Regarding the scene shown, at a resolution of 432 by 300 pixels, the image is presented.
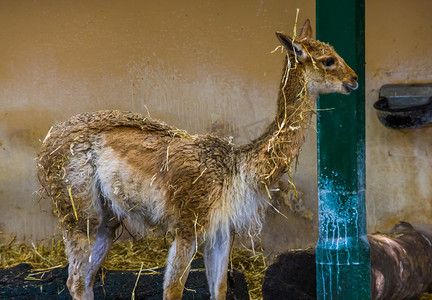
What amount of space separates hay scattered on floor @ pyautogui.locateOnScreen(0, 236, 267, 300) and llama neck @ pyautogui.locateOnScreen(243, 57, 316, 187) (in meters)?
2.05

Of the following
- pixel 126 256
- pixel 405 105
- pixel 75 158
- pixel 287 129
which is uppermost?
pixel 405 105

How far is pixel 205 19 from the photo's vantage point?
7609 millimetres

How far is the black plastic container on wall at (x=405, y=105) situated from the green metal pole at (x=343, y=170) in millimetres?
1665

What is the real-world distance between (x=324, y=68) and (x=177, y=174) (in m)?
1.33

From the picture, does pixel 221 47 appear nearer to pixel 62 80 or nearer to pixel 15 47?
pixel 62 80

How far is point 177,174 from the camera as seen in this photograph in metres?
5.42

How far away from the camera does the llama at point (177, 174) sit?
204 inches

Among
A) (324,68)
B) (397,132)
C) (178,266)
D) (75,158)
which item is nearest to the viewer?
(324,68)

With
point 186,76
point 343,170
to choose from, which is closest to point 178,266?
point 343,170

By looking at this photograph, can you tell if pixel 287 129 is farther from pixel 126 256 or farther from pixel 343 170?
pixel 126 256

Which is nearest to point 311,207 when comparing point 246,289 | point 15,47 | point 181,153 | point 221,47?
point 246,289

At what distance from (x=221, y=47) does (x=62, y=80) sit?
1.78 meters

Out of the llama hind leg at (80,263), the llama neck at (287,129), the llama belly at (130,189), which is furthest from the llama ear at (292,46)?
the llama hind leg at (80,263)

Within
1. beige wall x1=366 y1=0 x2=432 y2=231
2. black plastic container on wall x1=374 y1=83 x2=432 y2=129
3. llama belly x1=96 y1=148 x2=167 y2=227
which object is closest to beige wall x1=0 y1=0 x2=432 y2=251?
beige wall x1=366 y1=0 x2=432 y2=231
